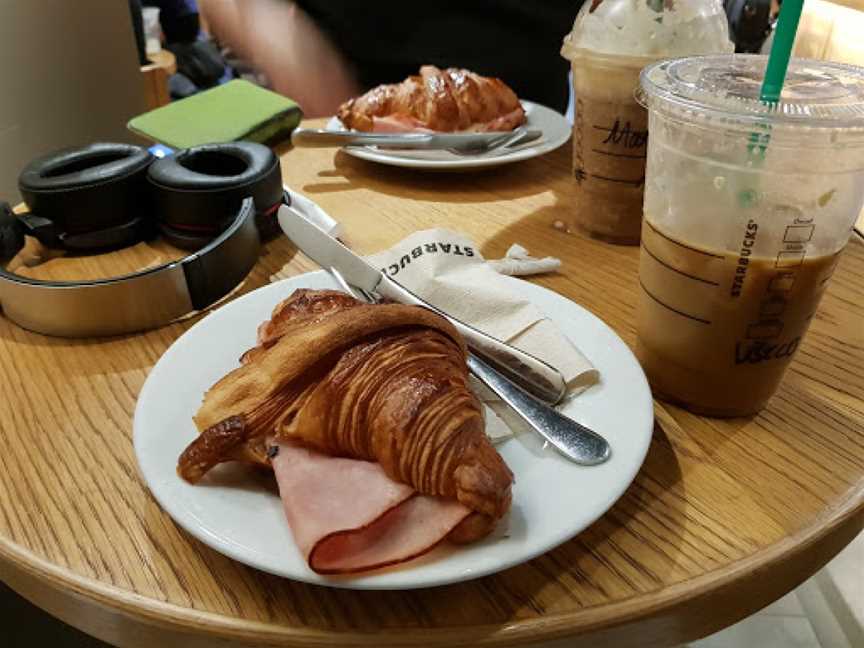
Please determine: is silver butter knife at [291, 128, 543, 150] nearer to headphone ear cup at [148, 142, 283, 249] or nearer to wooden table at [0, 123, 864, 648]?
headphone ear cup at [148, 142, 283, 249]

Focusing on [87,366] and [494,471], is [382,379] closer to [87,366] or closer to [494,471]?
[494,471]

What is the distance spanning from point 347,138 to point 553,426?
0.74 metres

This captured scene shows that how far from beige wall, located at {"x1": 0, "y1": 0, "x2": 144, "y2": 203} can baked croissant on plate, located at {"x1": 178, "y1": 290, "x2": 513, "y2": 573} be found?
1313mm

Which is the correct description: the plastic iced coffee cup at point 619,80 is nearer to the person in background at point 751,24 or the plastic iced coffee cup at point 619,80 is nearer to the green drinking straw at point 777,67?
the green drinking straw at point 777,67

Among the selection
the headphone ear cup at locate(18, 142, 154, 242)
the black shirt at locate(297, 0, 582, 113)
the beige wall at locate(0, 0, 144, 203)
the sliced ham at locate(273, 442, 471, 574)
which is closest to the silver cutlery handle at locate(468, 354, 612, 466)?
the sliced ham at locate(273, 442, 471, 574)

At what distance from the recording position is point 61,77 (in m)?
1.63

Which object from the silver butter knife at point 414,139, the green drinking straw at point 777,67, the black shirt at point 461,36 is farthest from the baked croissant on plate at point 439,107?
the green drinking straw at point 777,67

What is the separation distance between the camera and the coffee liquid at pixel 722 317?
0.54m

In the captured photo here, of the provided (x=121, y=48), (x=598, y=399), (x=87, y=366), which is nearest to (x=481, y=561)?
(x=598, y=399)

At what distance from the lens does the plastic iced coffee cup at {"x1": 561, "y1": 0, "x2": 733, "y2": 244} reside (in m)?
0.80

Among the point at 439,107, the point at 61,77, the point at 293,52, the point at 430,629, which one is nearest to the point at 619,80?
the point at 439,107

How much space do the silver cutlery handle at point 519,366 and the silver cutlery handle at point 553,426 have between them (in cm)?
1

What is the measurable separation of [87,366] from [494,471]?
16.8 inches

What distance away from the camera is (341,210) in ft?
3.27
